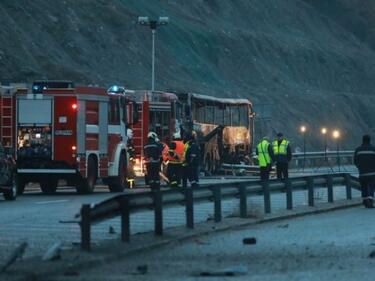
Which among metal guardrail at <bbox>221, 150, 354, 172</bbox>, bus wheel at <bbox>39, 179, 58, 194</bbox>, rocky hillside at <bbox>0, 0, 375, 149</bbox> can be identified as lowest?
bus wheel at <bbox>39, 179, 58, 194</bbox>

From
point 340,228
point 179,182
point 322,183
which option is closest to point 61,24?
point 179,182

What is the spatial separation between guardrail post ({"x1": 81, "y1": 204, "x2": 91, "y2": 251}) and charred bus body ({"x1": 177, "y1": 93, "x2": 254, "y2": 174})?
31.4m

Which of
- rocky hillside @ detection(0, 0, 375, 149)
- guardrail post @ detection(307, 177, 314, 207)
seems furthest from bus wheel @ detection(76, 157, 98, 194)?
rocky hillside @ detection(0, 0, 375, 149)

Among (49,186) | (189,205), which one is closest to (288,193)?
(189,205)

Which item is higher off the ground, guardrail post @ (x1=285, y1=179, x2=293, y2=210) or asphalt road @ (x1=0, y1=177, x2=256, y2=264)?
guardrail post @ (x1=285, y1=179, x2=293, y2=210)

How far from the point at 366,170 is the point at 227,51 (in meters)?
64.3

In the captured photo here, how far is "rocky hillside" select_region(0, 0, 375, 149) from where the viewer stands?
69.1 metres

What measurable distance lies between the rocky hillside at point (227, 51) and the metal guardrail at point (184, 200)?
35880 mm

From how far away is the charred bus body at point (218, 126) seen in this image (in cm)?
5083

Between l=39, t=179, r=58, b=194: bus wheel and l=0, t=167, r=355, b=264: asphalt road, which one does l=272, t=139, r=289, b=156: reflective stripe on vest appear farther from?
l=39, t=179, r=58, b=194: bus wheel

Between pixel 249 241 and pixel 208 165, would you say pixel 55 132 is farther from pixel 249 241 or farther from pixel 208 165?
pixel 208 165

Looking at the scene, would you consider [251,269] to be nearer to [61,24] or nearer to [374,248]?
[374,248]

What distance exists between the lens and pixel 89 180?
33.4 m

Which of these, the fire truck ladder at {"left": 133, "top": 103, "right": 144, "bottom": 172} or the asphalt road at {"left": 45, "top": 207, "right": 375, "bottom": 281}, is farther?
the fire truck ladder at {"left": 133, "top": 103, "right": 144, "bottom": 172}
